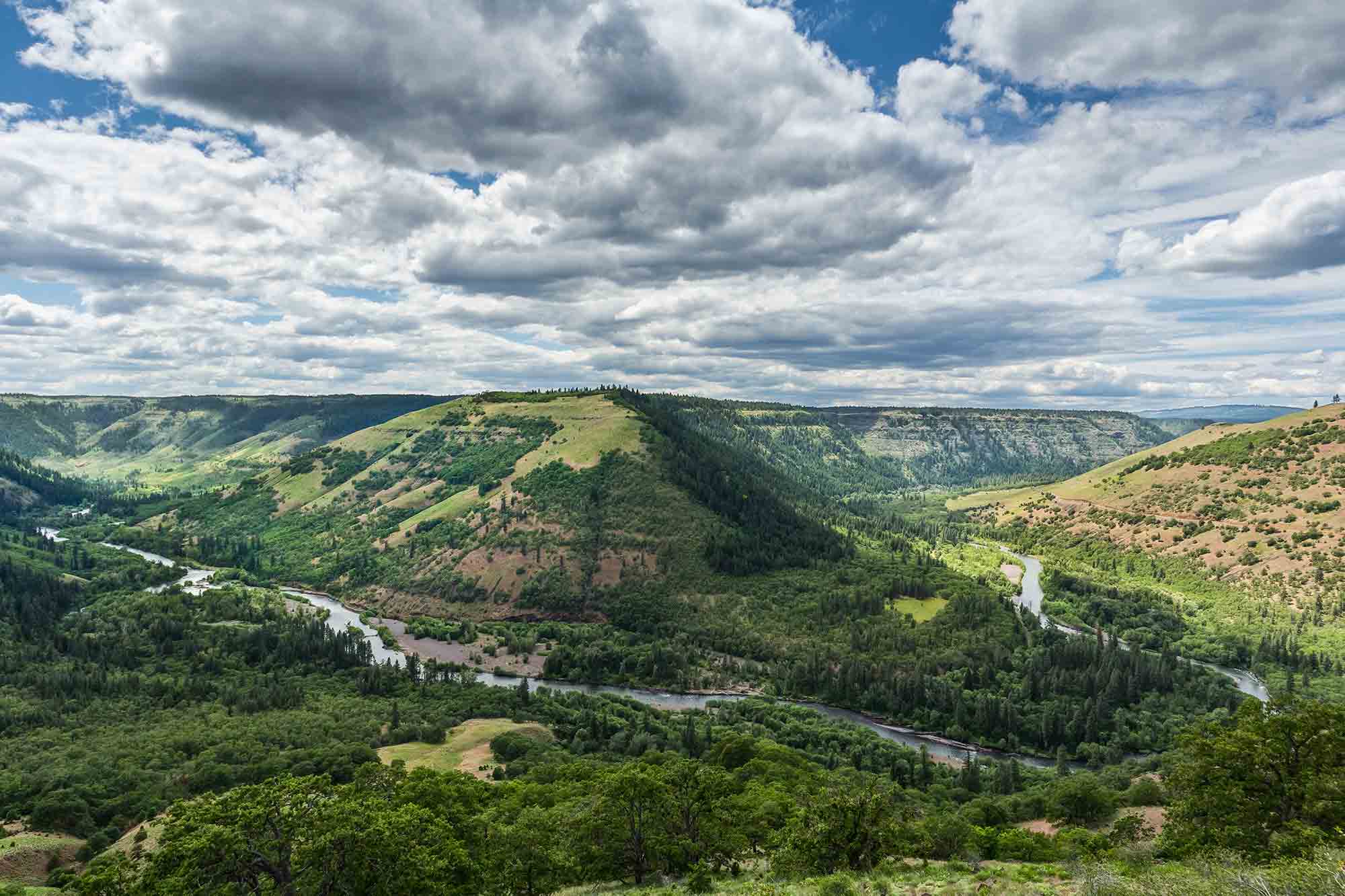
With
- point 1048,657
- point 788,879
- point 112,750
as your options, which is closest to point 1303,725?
point 788,879

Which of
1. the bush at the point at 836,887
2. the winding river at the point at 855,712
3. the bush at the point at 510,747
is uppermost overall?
the bush at the point at 836,887

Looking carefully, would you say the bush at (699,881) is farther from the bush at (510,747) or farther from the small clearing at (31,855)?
the small clearing at (31,855)

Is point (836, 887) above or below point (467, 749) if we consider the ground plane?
above

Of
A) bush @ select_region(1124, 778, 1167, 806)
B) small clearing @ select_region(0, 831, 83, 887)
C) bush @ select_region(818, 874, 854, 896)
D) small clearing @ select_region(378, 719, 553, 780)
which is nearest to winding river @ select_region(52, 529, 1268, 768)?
small clearing @ select_region(378, 719, 553, 780)

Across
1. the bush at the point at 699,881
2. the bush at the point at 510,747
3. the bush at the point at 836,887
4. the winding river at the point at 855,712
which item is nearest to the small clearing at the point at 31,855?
the bush at the point at 510,747

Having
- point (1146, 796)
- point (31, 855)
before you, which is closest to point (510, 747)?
point (31, 855)

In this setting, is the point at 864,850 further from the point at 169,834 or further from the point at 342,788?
the point at 169,834

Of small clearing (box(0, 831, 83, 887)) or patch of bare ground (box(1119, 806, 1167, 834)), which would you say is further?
small clearing (box(0, 831, 83, 887))

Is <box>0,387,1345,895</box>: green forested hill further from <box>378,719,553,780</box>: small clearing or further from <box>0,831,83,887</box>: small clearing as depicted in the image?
<box>0,831,83,887</box>: small clearing

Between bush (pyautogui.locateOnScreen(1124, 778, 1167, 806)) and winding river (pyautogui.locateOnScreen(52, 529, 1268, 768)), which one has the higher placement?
bush (pyautogui.locateOnScreen(1124, 778, 1167, 806))

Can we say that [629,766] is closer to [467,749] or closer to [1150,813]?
[1150,813]

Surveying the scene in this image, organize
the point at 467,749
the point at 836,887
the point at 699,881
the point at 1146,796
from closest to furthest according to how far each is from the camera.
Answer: the point at 836,887 → the point at 699,881 → the point at 1146,796 → the point at 467,749
